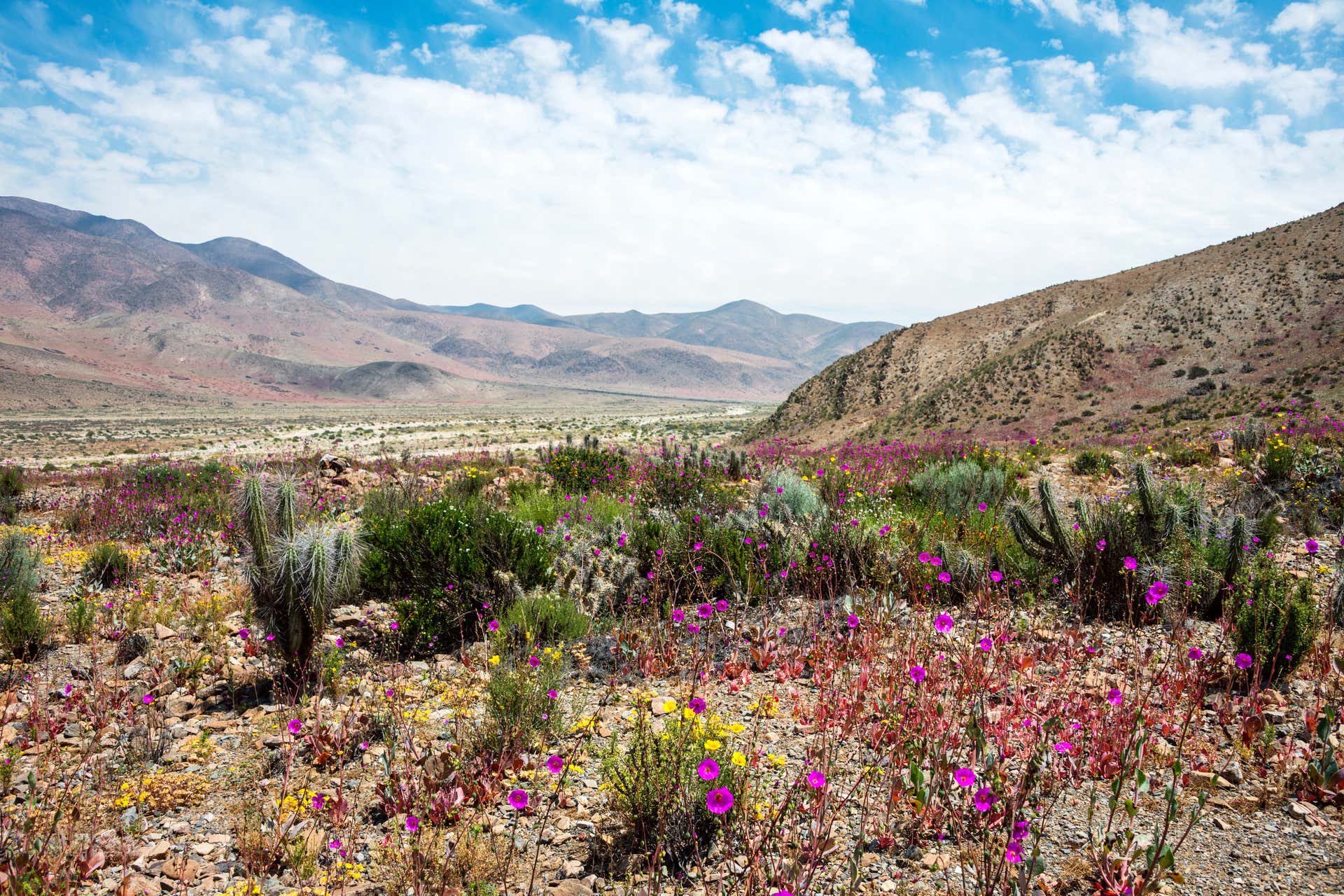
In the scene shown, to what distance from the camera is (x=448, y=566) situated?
5.83 metres

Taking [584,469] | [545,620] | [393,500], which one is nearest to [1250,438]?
[584,469]

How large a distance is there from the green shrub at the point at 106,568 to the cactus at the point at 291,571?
3614 mm

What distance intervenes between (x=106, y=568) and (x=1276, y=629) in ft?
33.6

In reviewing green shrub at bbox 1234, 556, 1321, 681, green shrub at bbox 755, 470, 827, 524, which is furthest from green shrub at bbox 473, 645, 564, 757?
green shrub at bbox 1234, 556, 1321, 681

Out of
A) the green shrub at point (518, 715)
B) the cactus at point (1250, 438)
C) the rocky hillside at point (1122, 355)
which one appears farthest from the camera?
the rocky hillside at point (1122, 355)

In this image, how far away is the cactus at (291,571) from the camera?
4.50 m

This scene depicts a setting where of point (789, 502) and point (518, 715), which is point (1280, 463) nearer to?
point (789, 502)

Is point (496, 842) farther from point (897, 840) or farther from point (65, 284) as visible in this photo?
point (65, 284)

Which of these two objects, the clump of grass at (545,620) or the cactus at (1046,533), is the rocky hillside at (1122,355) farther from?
the clump of grass at (545,620)

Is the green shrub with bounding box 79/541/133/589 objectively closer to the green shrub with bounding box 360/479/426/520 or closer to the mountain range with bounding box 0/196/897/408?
the green shrub with bounding box 360/479/426/520

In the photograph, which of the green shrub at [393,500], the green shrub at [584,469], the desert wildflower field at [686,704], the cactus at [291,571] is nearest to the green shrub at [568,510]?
the desert wildflower field at [686,704]

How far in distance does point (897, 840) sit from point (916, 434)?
31.6 meters

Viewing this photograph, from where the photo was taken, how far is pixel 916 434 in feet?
107

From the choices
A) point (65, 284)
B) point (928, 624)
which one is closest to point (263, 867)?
point (928, 624)
